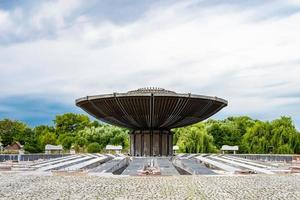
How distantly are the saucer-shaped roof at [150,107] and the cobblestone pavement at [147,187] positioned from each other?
7530mm

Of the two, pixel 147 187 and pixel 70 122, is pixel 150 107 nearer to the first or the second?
pixel 147 187

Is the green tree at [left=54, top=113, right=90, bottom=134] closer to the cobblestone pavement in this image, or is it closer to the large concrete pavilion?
the large concrete pavilion

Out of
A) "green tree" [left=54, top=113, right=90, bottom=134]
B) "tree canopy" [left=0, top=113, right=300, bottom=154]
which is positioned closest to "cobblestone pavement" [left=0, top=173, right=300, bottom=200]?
"tree canopy" [left=0, top=113, right=300, bottom=154]

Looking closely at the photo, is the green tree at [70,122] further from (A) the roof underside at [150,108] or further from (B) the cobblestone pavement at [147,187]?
(B) the cobblestone pavement at [147,187]

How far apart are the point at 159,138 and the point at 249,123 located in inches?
1138

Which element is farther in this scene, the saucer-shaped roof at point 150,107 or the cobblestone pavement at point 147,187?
the saucer-shaped roof at point 150,107

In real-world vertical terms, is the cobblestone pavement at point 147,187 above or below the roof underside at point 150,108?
below

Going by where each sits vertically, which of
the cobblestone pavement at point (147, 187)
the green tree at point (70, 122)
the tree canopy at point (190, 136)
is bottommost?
the cobblestone pavement at point (147, 187)

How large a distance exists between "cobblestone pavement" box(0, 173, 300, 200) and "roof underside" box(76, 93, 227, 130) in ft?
24.7

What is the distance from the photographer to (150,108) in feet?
65.2

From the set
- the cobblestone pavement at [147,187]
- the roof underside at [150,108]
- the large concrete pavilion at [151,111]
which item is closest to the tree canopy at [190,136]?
the large concrete pavilion at [151,111]

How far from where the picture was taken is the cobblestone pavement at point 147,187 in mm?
8484

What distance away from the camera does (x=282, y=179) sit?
11.8m

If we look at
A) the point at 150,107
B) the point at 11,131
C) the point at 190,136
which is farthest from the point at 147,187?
the point at 11,131
